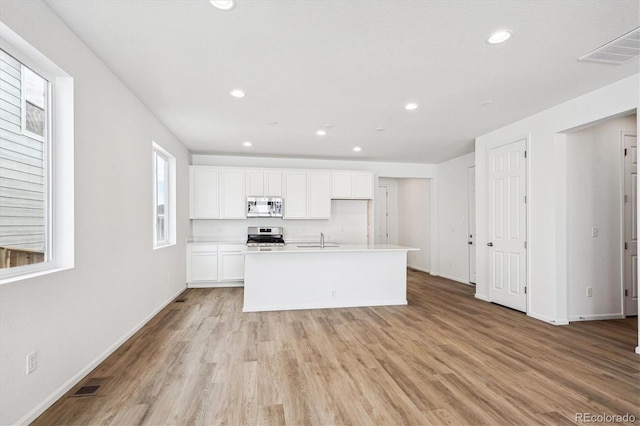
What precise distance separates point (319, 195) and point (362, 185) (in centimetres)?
99

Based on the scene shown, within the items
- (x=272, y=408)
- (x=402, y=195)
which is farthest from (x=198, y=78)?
(x=402, y=195)

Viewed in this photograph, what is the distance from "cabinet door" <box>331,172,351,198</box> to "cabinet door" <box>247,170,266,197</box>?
4.90ft

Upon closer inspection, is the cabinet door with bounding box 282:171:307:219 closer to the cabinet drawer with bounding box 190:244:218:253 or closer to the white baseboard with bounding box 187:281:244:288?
the cabinet drawer with bounding box 190:244:218:253

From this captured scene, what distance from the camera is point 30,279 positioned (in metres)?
1.96

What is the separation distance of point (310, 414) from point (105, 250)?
2.28 meters

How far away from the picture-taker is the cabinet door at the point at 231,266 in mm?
6160

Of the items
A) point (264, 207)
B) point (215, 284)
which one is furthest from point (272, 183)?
point (215, 284)

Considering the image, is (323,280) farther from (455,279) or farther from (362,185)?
(455,279)

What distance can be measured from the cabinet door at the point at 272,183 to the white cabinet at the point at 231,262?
1.21 metres

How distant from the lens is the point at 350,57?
2707mm

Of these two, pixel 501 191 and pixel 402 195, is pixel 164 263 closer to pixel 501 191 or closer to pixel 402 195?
pixel 501 191

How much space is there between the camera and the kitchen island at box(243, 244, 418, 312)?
455 centimetres

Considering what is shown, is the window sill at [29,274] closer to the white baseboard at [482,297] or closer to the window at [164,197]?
the window at [164,197]

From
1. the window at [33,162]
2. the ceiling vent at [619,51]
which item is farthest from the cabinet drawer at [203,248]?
the ceiling vent at [619,51]
